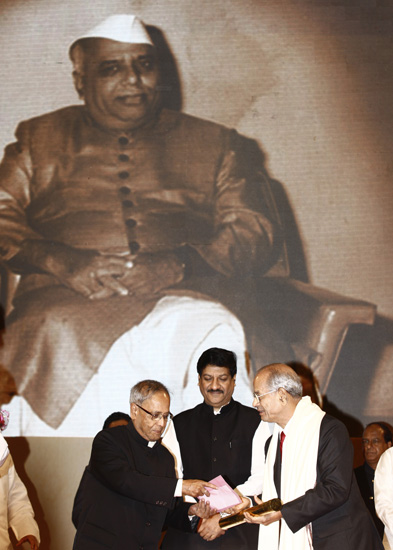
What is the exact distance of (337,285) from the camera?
20.2ft

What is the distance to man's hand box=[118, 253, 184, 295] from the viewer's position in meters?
6.22

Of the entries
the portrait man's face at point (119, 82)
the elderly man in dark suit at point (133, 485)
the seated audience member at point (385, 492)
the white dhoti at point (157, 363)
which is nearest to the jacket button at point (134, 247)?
the white dhoti at point (157, 363)

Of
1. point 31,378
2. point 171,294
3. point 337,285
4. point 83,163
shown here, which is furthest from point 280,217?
point 31,378

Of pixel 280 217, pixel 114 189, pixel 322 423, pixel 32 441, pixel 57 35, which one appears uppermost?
pixel 57 35

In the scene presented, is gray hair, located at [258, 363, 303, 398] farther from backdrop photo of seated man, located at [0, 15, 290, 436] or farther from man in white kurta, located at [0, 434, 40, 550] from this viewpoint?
backdrop photo of seated man, located at [0, 15, 290, 436]

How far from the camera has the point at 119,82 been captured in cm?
659

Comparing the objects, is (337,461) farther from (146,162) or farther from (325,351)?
(146,162)

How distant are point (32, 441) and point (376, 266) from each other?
3.46m

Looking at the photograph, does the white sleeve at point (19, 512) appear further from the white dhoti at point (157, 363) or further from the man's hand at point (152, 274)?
the man's hand at point (152, 274)

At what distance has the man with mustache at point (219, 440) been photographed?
4.11 meters

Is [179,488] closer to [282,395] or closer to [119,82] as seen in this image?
[282,395]

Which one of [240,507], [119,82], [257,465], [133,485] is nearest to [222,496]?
[240,507]

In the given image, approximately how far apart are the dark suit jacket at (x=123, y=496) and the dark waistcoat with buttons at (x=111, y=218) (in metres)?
2.51

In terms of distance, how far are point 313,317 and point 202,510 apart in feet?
8.57
